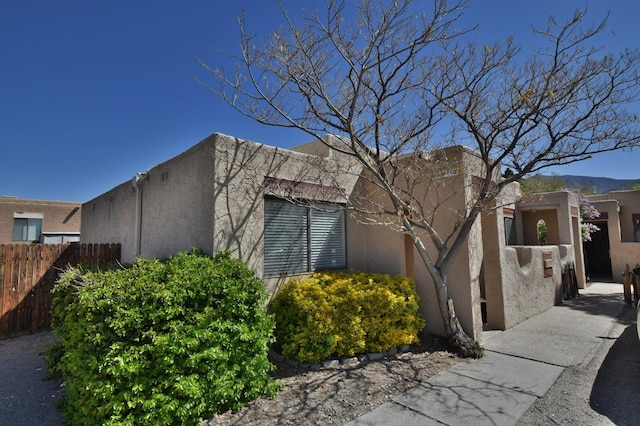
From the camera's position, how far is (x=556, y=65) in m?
5.84

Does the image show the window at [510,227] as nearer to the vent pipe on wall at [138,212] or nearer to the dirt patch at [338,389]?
the dirt patch at [338,389]

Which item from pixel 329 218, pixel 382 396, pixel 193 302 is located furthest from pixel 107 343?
pixel 329 218

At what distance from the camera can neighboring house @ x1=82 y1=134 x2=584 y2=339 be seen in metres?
5.82

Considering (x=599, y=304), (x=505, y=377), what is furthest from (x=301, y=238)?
(x=599, y=304)

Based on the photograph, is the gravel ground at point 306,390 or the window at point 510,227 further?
the window at point 510,227

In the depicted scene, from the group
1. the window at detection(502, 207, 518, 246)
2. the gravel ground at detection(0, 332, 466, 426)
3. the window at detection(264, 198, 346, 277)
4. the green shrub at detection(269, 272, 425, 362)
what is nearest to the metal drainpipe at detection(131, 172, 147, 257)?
the gravel ground at detection(0, 332, 466, 426)

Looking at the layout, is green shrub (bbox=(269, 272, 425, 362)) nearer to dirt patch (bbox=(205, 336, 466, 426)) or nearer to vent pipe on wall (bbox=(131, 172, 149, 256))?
dirt patch (bbox=(205, 336, 466, 426))

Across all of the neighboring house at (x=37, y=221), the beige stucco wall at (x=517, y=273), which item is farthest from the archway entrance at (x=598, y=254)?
the neighboring house at (x=37, y=221)

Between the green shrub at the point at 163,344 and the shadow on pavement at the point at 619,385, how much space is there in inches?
167

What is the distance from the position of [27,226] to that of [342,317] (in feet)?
89.2

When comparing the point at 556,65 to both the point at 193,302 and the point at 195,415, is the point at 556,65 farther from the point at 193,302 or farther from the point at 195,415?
the point at 195,415

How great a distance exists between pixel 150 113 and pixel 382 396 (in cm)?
1036

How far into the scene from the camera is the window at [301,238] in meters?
6.31

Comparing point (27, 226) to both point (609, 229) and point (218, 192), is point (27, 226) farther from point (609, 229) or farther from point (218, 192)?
point (609, 229)
